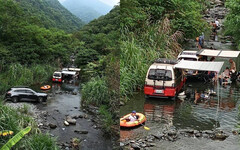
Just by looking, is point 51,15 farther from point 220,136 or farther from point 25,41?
point 220,136

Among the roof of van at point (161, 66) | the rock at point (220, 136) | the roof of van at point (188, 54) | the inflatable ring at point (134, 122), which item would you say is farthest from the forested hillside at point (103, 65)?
the rock at point (220, 136)

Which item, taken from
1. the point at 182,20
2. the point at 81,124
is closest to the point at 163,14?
the point at 182,20

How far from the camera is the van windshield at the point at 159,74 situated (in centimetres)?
318

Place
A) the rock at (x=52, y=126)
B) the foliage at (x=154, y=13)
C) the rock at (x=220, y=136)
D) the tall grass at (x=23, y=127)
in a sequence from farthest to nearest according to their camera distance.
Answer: the rock at (x=52, y=126) → the tall grass at (x=23, y=127) → the foliage at (x=154, y=13) → the rock at (x=220, y=136)

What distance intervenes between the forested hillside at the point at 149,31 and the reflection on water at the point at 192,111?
48 centimetres

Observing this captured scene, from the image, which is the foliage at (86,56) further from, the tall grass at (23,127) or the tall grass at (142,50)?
the tall grass at (23,127)

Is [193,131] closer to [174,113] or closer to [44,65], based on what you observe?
[174,113]

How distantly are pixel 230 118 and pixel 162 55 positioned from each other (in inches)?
53.7

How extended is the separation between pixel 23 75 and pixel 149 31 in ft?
7.35

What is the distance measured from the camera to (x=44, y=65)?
14.4ft

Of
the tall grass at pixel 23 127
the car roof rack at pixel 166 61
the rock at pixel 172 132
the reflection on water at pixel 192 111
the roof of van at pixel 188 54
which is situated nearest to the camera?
the reflection on water at pixel 192 111

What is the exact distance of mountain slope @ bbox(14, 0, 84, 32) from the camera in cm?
477

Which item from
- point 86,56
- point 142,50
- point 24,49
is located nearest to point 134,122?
point 142,50

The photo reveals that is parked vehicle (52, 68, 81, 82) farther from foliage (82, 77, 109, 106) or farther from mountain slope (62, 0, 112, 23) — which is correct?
mountain slope (62, 0, 112, 23)
